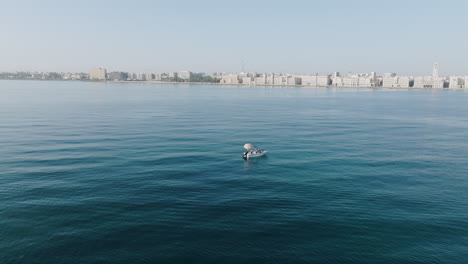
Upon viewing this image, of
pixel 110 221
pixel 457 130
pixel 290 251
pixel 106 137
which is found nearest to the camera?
pixel 290 251

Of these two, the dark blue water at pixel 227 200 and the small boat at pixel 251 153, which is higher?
the small boat at pixel 251 153

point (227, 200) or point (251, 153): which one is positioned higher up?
point (251, 153)

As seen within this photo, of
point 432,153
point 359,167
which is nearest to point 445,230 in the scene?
point 359,167

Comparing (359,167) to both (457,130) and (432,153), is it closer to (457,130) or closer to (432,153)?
Answer: (432,153)

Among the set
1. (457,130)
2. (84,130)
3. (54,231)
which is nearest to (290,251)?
(54,231)

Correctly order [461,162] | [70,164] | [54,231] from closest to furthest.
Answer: [54,231]
[70,164]
[461,162]

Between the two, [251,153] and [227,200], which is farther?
[251,153]

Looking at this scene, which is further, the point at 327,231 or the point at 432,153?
the point at 432,153

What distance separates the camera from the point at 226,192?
45.0 meters

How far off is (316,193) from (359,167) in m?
16.9

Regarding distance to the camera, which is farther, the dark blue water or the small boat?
the small boat

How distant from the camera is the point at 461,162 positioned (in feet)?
204

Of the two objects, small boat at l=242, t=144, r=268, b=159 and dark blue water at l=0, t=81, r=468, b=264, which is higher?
small boat at l=242, t=144, r=268, b=159

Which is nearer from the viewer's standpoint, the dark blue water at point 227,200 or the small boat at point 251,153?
the dark blue water at point 227,200
